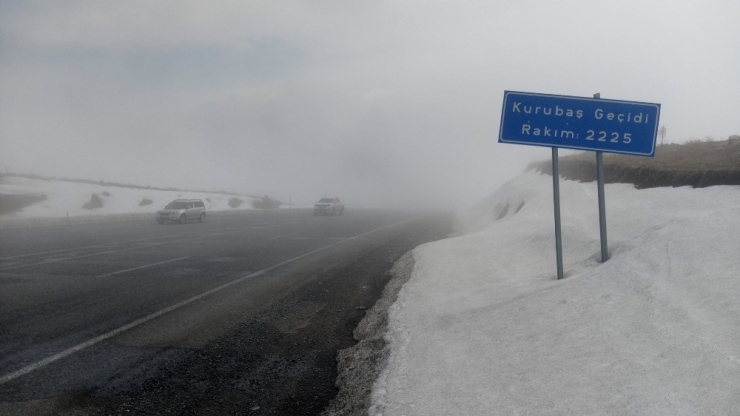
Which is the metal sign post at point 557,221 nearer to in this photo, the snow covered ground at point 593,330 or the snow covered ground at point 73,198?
the snow covered ground at point 593,330

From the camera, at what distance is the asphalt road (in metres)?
4.91

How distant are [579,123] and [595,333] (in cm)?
430

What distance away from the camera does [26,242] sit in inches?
771

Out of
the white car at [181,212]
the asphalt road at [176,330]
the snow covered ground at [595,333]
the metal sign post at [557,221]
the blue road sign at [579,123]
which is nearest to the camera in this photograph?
the snow covered ground at [595,333]

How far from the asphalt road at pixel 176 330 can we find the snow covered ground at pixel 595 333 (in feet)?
3.69

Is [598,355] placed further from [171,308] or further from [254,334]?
[171,308]

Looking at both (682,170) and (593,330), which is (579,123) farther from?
(682,170)

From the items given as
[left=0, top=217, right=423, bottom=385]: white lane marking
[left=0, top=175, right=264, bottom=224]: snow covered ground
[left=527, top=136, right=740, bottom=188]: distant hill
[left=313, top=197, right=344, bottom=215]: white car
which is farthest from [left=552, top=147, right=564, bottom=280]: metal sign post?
[left=313, top=197, right=344, bottom=215]: white car

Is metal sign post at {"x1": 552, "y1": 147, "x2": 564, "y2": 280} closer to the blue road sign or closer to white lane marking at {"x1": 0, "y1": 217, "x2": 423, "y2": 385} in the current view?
the blue road sign

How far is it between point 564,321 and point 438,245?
1073 centimetres

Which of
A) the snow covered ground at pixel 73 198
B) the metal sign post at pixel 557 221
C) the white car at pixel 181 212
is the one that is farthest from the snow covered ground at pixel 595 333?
the snow covered ground at pixel 73 198

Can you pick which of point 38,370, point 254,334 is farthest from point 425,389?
point 38,370

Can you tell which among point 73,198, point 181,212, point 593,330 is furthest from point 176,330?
point 73,198

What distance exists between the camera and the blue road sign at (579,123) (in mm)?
7836
